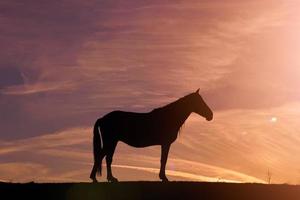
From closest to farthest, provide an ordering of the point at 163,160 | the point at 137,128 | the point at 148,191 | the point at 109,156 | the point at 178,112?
the point at 148,191
the point at 109,156
the point at 163,160
the point at 137,128
the point at 178,112

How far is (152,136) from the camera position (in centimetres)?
2703

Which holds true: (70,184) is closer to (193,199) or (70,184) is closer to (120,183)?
(120,183)

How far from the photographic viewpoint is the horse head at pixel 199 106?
28.2 meters

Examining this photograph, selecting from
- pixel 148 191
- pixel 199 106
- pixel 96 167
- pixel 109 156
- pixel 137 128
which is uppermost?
pixel 199 106

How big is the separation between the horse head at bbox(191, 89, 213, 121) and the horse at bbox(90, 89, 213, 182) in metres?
0.73

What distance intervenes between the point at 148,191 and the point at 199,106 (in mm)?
A: 7049

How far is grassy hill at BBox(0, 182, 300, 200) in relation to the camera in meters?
21.5

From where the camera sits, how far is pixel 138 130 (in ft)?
88.1

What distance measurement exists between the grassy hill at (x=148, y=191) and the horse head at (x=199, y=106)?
529 centimetres

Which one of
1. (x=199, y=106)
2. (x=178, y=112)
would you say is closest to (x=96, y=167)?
(x=178, y=112)

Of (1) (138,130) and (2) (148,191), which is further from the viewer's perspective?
(1) (138,130)

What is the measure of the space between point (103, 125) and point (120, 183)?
12.3 ft

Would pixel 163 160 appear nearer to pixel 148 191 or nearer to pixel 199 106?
pixel 199 106

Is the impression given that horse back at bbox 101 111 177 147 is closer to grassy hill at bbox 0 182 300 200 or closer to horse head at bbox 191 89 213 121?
horse head at bbox 191 89 213 121
